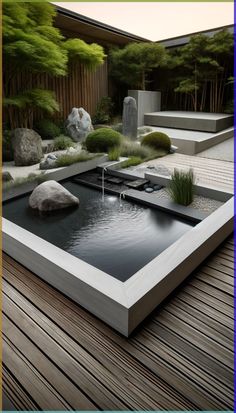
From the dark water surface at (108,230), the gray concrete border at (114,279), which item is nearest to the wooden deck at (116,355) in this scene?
the gray concrete border at (114,279)

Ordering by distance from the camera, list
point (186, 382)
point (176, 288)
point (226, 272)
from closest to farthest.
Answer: point (186, 382), point (176, 288), point (226, 272)

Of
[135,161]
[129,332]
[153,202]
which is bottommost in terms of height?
[129,332]

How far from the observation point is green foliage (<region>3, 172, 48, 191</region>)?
4.34 metres

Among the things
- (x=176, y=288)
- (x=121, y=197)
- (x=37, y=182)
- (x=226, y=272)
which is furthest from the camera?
(x=37, y=182)

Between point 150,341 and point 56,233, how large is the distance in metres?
1.73

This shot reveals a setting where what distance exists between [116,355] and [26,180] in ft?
11.0

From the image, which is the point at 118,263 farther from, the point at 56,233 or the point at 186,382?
the point at 186,382

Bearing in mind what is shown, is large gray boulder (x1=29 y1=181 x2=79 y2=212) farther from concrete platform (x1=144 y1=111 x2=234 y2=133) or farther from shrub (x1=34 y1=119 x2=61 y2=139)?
concrete platform (x1=144 y1=111 x2=234 y2=133)

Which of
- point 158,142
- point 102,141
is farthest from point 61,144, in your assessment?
point 158,142

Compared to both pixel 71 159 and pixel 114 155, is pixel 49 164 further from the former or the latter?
pixel 114 155

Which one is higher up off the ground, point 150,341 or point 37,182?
point 37,182

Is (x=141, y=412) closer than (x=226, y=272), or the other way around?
(x=141, y=412)

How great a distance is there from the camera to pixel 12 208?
3.93 m

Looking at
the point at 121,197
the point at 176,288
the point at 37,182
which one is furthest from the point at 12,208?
the point at 176,288
